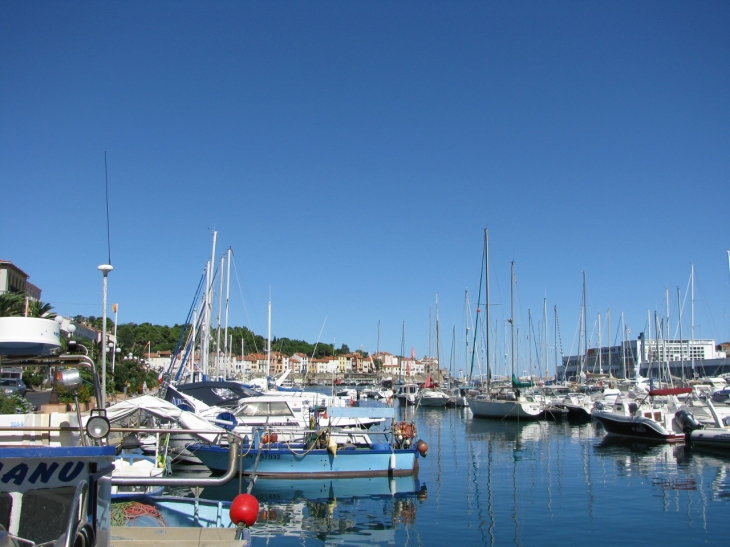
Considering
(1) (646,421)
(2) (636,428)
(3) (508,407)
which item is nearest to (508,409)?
(3) (508,407)

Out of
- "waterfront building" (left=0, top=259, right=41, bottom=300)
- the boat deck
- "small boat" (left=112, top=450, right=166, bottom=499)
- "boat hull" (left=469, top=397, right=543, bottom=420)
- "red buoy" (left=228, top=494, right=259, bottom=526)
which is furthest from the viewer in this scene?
"waterfront building" (left=0, top=259, right=41, bottom=300)

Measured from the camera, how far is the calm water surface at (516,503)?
1625cm

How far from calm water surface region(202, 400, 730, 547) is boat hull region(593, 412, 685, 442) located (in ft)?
12.8

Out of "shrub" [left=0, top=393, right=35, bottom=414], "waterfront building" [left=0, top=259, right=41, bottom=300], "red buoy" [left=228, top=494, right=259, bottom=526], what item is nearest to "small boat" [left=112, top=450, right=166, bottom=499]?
"shrub" [left=0, top=393, right=35, bottom=414]

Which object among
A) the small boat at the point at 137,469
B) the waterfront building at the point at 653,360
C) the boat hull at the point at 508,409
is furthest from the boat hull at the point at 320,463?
the waterfront building at the point at 653,360

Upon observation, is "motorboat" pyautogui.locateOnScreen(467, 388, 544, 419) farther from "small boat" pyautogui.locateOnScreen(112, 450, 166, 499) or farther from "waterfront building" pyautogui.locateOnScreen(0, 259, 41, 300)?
"waterfront building" pyautogui.locateOnScreen(0, 259, 41, 300)

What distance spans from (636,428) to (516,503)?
20.3m

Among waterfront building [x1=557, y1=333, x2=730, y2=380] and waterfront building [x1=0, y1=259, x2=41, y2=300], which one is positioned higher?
waterfront building [x1=0, y1=259, x2=41, y2=300]

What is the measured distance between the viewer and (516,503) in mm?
20328

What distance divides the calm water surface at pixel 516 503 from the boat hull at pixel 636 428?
12.8ft

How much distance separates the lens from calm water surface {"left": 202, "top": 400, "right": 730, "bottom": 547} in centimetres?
1625

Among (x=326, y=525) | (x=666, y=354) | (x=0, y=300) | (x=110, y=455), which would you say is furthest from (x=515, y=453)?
(x=666, y=354)

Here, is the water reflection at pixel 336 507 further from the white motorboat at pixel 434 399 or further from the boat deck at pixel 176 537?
the white motorboat at pixel 434 399

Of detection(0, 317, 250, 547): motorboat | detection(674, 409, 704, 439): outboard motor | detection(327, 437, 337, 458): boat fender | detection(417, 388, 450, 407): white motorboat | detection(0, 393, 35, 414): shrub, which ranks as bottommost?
detection(417, 388, 450, 407): white motorboat
